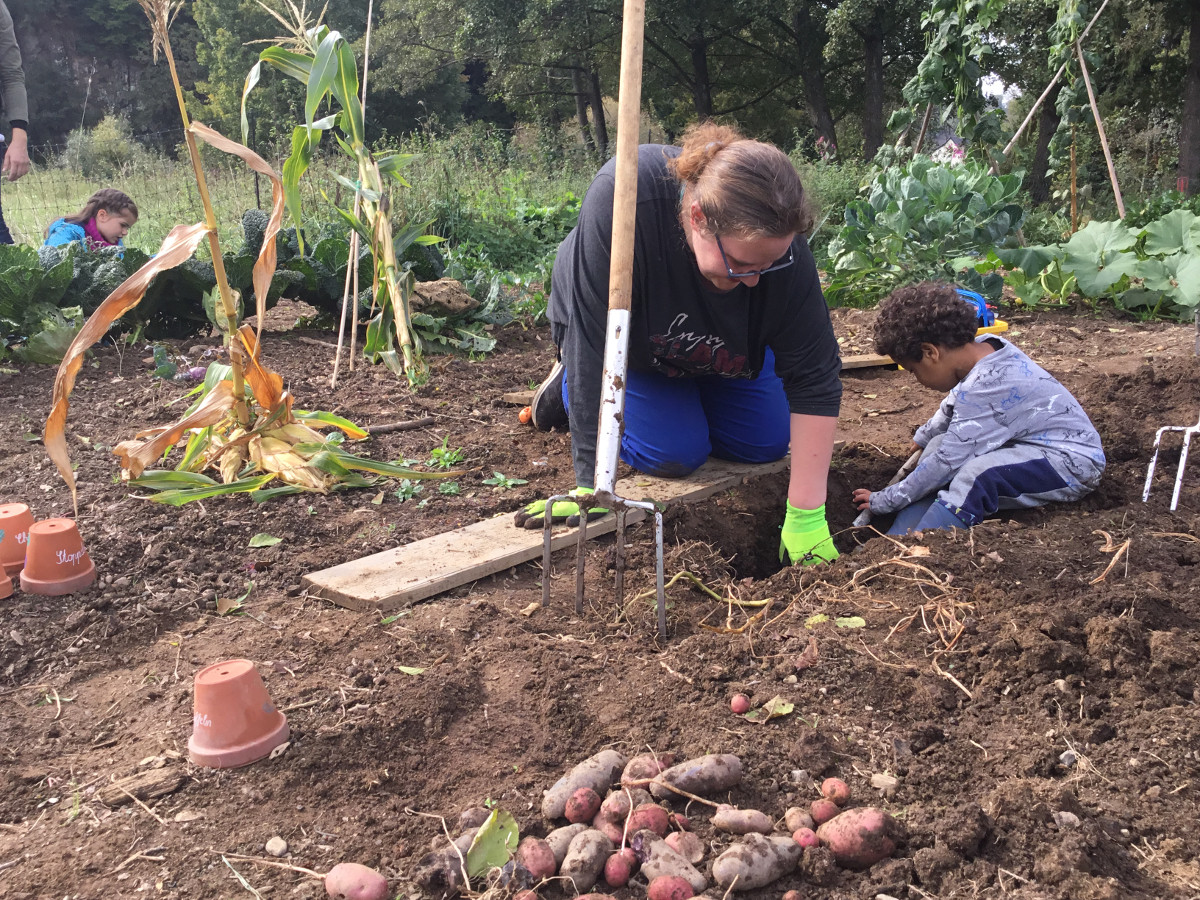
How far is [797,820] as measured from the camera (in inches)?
56.7

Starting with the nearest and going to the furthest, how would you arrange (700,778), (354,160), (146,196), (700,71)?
(700,778) < (354,160) < (146,196) < (700,71)

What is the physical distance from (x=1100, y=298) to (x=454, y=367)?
14.6 feet

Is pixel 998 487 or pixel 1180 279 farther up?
pixel 1180 279

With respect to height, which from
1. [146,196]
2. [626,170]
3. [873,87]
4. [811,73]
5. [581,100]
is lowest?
[146,196]

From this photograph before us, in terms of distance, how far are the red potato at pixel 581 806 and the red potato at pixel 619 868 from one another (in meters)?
0.09

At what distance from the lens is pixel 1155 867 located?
1.34 metres

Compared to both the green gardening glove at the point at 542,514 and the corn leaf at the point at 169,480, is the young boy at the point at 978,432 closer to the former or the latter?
the green gardening glove at the point at 542,514

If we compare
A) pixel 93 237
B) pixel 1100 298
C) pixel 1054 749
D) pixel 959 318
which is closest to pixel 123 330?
pixel 93 237

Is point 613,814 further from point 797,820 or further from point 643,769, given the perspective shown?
point 797,820

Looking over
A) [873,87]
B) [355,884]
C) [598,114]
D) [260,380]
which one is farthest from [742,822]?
[598,114]

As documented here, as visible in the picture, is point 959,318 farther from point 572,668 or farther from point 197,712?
point 197,712

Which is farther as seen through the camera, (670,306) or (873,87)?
(873,87)

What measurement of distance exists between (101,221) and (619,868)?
19.0ft

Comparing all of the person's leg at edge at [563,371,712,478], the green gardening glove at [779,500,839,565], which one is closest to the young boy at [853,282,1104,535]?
the green gardening glove at [779,500,839,565]
